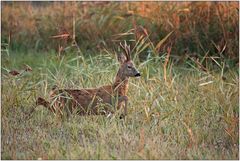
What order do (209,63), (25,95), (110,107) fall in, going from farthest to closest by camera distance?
(209,63)
(25,95)
(110,107)

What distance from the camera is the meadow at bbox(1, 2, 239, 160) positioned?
525cm

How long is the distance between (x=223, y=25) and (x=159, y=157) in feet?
14.6

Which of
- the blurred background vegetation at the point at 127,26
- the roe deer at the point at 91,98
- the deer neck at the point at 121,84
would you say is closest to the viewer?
the roe deer at the point at 91,98

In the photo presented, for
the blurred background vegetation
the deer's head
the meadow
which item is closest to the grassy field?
the meadow

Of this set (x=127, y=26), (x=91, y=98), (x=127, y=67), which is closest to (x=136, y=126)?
(x=91, y=98)

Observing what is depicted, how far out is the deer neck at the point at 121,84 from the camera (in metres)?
6.34

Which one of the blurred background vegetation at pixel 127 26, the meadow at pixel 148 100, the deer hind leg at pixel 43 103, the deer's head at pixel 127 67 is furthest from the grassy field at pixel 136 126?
the blurred background vegetation at pixel 127 26

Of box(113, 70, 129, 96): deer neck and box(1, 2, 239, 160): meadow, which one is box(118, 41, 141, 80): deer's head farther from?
box(1, 2, 239, 160): meadow

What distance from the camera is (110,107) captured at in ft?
20.2

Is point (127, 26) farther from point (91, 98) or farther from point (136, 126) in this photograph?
point (136, 126)

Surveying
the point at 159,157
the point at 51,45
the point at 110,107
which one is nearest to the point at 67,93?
the point at 110,107

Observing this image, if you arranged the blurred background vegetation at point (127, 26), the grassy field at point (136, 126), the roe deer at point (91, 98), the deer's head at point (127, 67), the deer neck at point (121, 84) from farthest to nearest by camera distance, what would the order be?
the blurred background vegetation at point (127, 26) → the deer neck at point (121, 84) → the deer's head at point (127, 67) → the roe deer at point (91, 98) → the grassy field at point (136, 126)

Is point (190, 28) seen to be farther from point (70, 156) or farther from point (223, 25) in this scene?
point (70, 156)

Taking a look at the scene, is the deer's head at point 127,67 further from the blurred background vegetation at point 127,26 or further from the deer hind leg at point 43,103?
the blurred background vegetation at point 127,26
